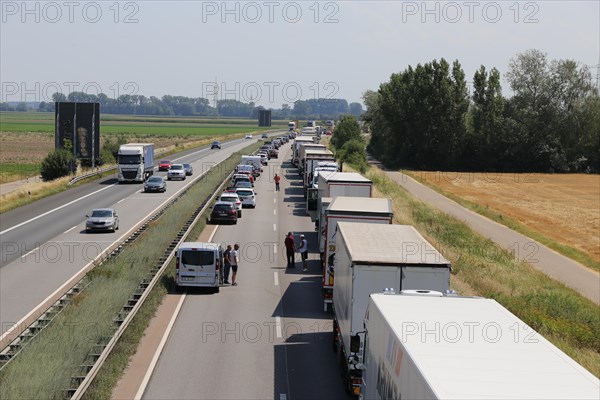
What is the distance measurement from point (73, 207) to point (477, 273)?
1196 inches

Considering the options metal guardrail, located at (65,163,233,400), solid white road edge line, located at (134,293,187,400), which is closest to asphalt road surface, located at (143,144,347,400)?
solid white road edge line, located at (134,293,187,400)

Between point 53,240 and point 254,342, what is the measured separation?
841 inches

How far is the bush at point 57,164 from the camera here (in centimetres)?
7062

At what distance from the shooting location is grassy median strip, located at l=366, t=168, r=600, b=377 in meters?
23.0

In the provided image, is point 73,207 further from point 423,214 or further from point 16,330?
point 16,330

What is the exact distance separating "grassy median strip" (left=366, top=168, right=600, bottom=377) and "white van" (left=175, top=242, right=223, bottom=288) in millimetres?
8238

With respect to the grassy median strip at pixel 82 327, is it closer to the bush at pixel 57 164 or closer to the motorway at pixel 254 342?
the motorway at pixel 254 342

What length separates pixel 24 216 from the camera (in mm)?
49812

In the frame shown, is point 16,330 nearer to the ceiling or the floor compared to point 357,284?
nearer to the floor

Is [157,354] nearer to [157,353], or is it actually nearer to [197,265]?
[157,353]

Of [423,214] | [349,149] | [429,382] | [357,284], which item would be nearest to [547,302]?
[357,284]

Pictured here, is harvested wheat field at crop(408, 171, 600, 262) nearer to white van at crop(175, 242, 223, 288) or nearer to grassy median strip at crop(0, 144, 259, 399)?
white van at crop(175, 242, 223, 288)

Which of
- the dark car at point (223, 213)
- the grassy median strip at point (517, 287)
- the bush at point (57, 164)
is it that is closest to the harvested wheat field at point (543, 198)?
the grassy median strip at point (517, 287)

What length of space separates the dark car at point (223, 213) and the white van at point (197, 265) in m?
17.9
